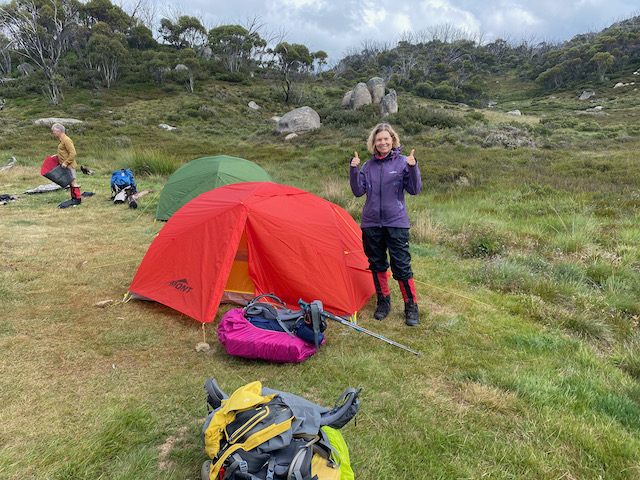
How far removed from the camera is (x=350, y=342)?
361 centimetres

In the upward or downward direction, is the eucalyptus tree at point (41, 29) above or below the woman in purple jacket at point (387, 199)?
above

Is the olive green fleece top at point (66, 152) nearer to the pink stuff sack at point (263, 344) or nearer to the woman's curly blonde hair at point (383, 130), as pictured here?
the pink stuff sack at point (263, 344)

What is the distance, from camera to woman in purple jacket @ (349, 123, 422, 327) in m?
3.72

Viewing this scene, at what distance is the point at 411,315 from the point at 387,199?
4.43 ft

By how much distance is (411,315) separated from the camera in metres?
4.01

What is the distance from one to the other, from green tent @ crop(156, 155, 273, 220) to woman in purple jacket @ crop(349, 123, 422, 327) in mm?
4348

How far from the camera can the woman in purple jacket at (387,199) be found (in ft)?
12.2

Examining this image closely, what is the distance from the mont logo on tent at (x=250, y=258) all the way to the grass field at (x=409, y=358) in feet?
1.04

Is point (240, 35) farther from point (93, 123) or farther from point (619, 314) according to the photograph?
point (619, 314)

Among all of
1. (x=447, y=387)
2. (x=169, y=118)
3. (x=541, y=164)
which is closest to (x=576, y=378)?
(x=447, y=387)

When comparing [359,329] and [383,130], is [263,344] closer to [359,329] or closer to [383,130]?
[359,329]

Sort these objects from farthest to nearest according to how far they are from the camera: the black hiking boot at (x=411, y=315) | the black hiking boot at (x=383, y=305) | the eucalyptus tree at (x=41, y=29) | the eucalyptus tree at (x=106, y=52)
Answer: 1. the eucalyptus tree at (x=106, y=52)
2. the eucalyptus tree at (x=41, y=29)
3. the black hiking boot at (x=383, y=305)
4. the black hiking boot at (x=411, y=315)

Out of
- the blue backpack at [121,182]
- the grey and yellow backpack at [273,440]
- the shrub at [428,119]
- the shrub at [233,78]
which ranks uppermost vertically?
the shrub at [233,78]

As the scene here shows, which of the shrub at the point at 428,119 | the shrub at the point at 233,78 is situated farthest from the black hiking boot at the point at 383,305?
the shrub at the point at 233,78
